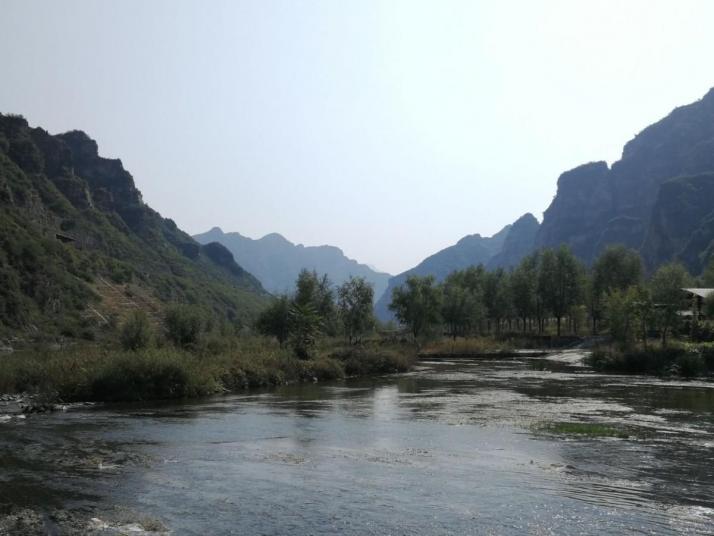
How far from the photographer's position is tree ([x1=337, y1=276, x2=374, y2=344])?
89812 mm

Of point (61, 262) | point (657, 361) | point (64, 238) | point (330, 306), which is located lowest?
point (657, 361)

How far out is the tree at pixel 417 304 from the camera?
4291 inches

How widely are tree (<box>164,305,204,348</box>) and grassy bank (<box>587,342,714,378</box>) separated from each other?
41417 mm

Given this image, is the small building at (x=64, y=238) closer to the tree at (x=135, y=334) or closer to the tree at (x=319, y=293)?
the tree at (x=319, y=293)

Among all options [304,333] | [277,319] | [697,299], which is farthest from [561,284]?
[304,333]

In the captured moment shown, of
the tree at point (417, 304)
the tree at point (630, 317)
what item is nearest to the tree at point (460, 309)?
the tree at point (417, 304)

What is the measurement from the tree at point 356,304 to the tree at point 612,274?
51767 mm

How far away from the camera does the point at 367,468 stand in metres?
19.0

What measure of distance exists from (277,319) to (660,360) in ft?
149

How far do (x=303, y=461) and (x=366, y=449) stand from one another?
3.01 metres

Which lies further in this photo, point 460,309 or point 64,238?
point 64,238

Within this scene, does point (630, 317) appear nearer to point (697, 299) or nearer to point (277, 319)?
point (697, 299)

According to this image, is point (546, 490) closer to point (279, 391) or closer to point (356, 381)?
point (279, 391)

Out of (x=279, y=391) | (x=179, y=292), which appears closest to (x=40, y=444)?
(x=279, y=391)
